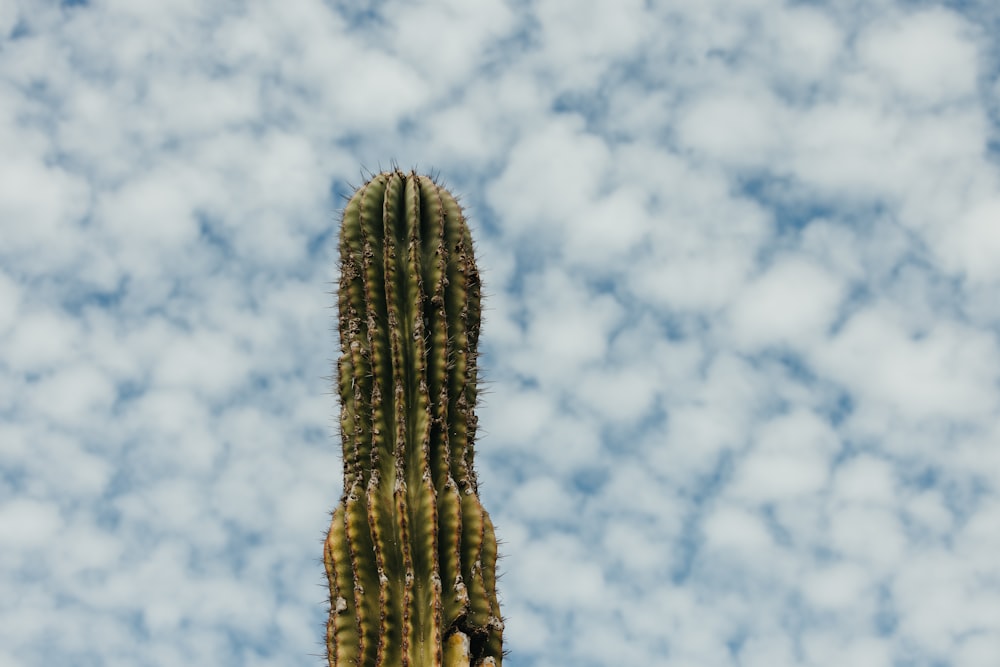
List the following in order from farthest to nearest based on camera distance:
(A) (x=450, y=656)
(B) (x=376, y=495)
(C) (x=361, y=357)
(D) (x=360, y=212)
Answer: (D) (x=360, y=212), (C) (x=361, y=357), (B) (x=376, y=495), (A) (x=450, y=656)

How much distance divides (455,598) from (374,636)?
455 millimetres

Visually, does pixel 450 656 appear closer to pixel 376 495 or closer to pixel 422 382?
pixel 376 495

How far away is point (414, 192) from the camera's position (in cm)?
700

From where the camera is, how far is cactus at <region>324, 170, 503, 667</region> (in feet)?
19.1

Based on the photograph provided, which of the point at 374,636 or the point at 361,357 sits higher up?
the point at 361,357

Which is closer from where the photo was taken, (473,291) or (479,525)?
(479,525)

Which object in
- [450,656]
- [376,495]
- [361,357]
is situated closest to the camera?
[450,656]

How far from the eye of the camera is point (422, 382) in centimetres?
638

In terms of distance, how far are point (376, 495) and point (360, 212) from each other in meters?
1.83

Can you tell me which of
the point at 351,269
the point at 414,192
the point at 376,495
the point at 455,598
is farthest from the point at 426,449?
the point at 414,192

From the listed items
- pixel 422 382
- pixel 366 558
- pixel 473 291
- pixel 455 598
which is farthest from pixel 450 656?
pixel 473 291

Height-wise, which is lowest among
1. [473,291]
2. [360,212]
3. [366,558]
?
[366,558]

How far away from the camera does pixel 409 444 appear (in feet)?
20.6

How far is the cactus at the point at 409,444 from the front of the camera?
5816mm
